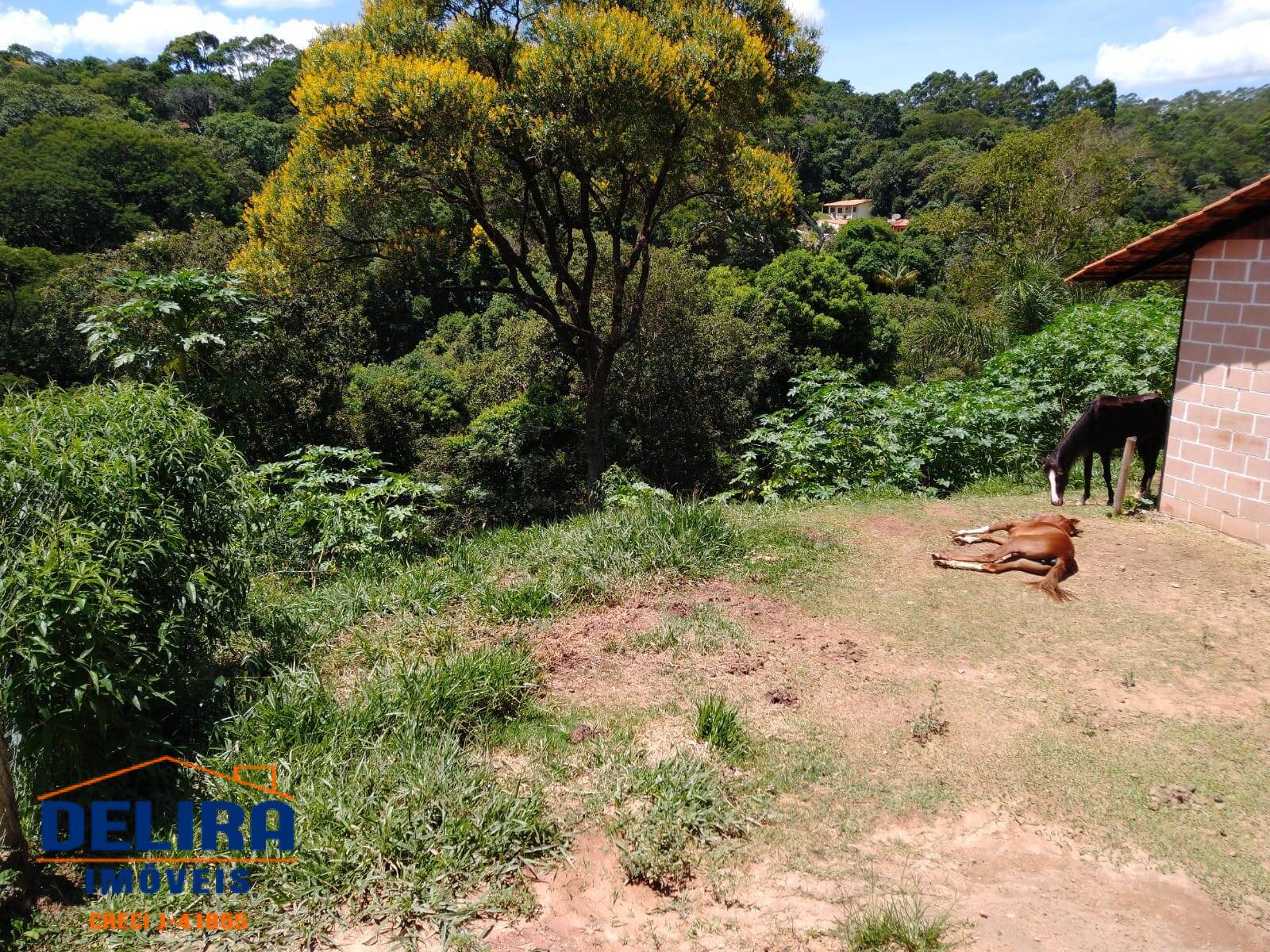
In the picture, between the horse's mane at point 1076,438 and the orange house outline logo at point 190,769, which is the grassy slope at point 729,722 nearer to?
the orange house outline logo at point 190,769

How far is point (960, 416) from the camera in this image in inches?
374

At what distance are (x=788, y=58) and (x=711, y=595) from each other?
8.76 meters

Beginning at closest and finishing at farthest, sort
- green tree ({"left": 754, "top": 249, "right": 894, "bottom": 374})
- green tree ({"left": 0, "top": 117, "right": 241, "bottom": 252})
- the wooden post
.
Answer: the wooden post → green tree ({"left": 754, "top": 249, "right": 894, "bottom": 374}) → green tree ({"left": 0, "top": 117, "right": 241, "bottom": 252})

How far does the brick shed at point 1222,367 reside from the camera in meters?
6.79

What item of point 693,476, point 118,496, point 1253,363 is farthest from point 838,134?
point 118,496

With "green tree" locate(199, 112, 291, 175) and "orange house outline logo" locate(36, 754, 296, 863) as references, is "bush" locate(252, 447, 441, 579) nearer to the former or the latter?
"orange house outline logo" locate(36, 754, 296, 863)

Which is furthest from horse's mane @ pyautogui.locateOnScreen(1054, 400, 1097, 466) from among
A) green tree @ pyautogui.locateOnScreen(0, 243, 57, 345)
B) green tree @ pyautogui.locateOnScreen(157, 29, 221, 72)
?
green tree @ pyautogui.locateOnScreen(157, 29, 221, 72)

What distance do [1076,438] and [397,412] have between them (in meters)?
12.0

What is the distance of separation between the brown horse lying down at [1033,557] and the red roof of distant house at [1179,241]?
276cm

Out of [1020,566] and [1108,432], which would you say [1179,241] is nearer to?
[1108,432]

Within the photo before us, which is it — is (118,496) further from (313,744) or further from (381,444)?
(381,444)

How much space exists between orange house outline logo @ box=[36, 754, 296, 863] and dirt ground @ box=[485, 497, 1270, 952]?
1.18 m

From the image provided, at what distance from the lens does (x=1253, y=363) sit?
6.82m

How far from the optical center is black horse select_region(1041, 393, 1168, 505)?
799 centimetres
